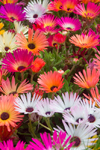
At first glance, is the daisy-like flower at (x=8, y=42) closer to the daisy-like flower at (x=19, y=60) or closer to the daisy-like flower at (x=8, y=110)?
the daisy-like flower at (x=19, y=60)

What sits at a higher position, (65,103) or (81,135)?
(65,103)

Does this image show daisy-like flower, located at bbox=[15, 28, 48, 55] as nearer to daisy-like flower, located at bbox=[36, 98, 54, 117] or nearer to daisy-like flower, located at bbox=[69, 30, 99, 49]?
daisy-like flower, located at bbox=[69, 30, 99, 49]

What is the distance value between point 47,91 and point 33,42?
43 cm

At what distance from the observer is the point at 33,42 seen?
1235 millimetres

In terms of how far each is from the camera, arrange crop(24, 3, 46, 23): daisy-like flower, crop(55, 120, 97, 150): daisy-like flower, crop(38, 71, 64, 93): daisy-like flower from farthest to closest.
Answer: crop(24, 3, 46, 23): daisy-like flower → crop(38, 71, 64, 93): daisy-like flower → crop(55, 120, 97, 150): daisy-like flower

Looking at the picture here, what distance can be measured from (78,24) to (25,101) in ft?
2.47

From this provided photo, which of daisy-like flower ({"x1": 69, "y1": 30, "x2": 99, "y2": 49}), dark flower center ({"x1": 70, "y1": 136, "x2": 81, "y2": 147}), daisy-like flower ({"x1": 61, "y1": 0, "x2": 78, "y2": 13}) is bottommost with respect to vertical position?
dark flower center ({"x1": 70, "y1": 136, "x2": 81, "y2": 147})

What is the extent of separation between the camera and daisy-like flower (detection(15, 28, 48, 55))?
46.3 inches

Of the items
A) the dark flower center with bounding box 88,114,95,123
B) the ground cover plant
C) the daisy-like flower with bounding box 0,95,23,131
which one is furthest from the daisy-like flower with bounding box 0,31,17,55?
the dark flower center with bounding box 88,114,95,123

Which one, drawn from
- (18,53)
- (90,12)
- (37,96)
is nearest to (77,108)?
(37,96)

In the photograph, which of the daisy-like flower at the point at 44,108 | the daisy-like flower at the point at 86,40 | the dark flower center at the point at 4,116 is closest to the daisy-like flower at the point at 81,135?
the daisy-like flower at the point at 44,108

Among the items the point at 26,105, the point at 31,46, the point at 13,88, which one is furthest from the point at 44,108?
the point at 31,46

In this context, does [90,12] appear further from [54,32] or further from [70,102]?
[70,102]

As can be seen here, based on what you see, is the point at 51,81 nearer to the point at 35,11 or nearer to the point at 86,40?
the point at 86,40
